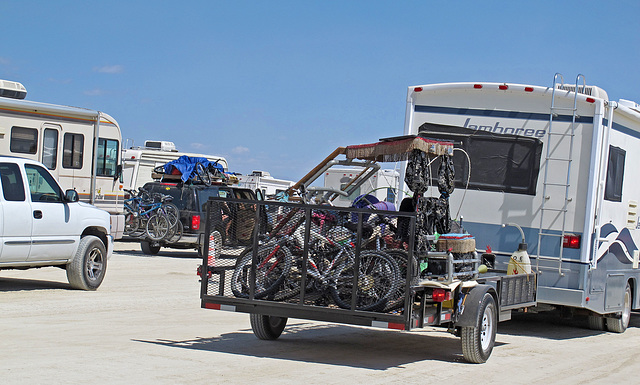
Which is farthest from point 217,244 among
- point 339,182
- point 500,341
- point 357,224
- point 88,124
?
point 339,182

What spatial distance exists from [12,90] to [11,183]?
754 cm

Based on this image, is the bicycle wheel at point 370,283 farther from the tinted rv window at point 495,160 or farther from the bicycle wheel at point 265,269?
the tinted rv window at point 495,160

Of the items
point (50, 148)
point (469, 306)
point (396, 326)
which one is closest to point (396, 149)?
point (469, 306)

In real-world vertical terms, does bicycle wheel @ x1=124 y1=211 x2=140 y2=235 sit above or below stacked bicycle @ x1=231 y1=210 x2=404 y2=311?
below

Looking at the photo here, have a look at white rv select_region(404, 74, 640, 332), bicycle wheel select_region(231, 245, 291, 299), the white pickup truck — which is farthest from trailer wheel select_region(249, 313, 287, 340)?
the white pickup truck

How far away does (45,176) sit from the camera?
1273 cm

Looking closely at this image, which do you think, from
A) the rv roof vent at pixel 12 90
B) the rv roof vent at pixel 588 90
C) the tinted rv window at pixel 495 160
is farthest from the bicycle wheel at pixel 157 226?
the rv roof vent at pixel 588 90

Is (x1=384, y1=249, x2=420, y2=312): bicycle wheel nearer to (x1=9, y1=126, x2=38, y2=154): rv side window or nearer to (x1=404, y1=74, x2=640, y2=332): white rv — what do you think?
(x1=404, y1=74, x2=640, y2=332): white rv

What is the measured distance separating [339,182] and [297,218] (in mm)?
19965

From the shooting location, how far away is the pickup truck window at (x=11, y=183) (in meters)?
12.0

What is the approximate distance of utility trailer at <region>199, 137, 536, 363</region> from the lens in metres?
7.95

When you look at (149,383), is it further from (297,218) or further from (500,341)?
(500,341)

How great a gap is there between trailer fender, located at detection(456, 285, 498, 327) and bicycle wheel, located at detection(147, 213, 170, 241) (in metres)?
12.9

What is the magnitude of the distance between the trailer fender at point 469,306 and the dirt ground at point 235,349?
1.56ft
